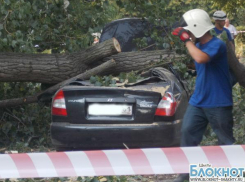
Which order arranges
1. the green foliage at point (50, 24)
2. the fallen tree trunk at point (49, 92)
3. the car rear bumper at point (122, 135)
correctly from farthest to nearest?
the fallen tree trunk at point (49, 92), the green foliage at point (50, 24), the car rear bumper at point (122, 135)

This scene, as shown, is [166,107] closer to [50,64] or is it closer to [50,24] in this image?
[50,64]

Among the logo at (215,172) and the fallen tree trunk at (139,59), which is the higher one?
the fallen tree trunk at (139,59)

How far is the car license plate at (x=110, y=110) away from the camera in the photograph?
23.3 ft

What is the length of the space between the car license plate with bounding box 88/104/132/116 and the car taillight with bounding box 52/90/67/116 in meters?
0.33

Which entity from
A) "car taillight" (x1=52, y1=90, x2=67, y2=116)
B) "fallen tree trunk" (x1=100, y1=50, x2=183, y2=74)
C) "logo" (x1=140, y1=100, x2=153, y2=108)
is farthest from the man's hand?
"fallen tree trunk" (x1=100, y1=50, x2=183, y2=74)

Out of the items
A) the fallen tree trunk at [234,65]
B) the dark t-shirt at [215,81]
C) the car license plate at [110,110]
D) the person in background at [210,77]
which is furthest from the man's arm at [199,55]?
the car license plate at [110,110]

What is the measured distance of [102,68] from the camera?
8.87 metres

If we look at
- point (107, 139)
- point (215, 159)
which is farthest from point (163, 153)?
point (107, 139)

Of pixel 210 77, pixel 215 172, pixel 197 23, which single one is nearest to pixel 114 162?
pixel 215 172

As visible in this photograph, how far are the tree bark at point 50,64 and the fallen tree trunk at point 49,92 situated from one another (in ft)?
0.45

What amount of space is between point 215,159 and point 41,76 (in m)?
4.54

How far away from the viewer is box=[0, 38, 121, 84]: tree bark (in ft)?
28.3

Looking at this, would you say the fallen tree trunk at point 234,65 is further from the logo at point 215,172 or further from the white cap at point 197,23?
the logo at point 215,172

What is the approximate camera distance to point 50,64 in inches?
350
